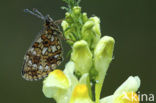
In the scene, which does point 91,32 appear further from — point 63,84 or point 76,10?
point 63,84

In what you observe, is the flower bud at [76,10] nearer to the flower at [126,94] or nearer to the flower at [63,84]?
the flower at [63,84]

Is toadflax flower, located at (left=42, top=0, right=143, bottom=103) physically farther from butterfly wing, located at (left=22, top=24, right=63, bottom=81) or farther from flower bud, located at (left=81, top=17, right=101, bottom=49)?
butterfly wing, located at (left=22, top=24, right=63, bottom=81)

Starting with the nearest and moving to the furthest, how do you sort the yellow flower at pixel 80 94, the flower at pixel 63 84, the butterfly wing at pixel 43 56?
1. the yellow flower at pixel 80 94
2. the flower at pixel 63 84
3. the butterfly wing at pixel 43 56

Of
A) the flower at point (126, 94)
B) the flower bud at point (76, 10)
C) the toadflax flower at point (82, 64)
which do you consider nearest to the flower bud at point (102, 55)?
the toadflax flower at point (82, 64)

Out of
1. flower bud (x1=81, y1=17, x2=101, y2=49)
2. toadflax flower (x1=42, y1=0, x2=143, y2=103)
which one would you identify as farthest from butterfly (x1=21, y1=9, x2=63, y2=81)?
flower bud (x1=81, y1=17, x2=101, y2=49)

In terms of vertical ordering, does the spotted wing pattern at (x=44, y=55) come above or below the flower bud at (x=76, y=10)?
below

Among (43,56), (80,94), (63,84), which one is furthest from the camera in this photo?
(43,56)

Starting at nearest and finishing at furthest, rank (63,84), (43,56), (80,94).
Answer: (80,94)
(63,84)
(43,56)

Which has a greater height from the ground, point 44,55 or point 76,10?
point 76,10

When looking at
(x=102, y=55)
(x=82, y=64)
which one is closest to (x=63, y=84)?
(x=82, y=64)
